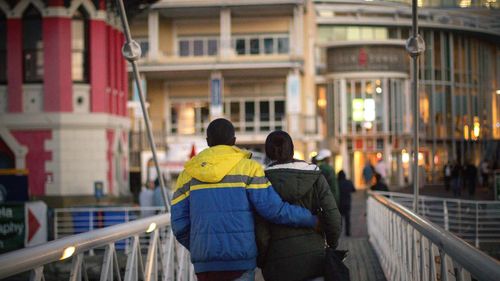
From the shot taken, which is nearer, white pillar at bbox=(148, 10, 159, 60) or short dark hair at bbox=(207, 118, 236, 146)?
short dark hair at bbox=(207, 118, 236, 146)

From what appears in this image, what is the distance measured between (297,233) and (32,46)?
2038 cm

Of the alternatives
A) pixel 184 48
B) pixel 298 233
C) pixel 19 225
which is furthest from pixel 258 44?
pixel 298 233

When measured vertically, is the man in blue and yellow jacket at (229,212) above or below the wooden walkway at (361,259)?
above

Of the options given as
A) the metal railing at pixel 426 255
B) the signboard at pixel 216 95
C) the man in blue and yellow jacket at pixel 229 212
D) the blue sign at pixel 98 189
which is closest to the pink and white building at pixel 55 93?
the blue sign at pixel 98 189

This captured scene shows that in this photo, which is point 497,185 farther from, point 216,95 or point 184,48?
point 184,48

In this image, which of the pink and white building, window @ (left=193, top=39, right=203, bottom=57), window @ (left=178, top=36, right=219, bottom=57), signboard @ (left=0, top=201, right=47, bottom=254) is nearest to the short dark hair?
signboard @ (left=0, top=201, right=47, bottom=254)

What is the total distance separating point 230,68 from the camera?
152 feet

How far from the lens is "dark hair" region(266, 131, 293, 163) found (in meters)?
5.86

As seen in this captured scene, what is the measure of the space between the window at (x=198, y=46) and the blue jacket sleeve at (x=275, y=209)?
43219 millimetres

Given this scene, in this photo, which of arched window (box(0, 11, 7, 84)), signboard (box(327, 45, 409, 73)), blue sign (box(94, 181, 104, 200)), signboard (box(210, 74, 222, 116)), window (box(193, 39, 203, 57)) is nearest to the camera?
arched window (box(0, 11, 7, 84))

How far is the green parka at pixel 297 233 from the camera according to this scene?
558cm

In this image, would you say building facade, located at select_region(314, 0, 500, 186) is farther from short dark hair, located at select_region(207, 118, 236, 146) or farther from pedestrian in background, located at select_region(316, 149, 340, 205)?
short dark hair, located at select_region(207, 118, 236, 146)

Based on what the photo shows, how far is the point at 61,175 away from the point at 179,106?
25.2m

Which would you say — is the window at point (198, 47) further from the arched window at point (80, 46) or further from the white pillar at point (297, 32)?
the arched window at point (80, 46)
